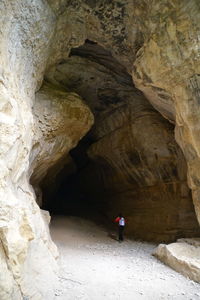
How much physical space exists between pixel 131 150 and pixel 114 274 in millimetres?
6249

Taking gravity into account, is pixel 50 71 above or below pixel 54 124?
above

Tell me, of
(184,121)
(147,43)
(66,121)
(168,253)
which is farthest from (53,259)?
(147,43)

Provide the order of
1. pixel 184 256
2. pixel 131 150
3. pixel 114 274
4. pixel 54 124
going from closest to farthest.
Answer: pixel 114 274
pixel 184 256
pixel 54 124
pixel 131 150

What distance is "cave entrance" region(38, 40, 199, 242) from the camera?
30.9 feet

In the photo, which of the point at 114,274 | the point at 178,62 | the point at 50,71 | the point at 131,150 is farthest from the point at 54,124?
the point at 131,150

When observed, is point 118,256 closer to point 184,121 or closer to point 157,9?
point 184,121

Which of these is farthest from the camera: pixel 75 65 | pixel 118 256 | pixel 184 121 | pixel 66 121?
pixel 75 65

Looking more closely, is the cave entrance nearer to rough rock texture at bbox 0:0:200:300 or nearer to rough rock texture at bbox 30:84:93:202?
rough rock texture at bbox 30:84:93:202

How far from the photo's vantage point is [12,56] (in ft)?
15.9

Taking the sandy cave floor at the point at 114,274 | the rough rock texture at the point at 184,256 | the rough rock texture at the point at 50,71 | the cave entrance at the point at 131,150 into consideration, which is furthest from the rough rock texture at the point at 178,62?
the cave entrance at the point at 131,150

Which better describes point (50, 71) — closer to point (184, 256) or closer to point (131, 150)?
point (131, 150)

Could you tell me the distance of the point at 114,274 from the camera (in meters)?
5.58

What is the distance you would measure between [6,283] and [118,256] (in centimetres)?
446

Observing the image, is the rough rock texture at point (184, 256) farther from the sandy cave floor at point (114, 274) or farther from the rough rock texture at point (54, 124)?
the rough rock texture at point (54, 124)
